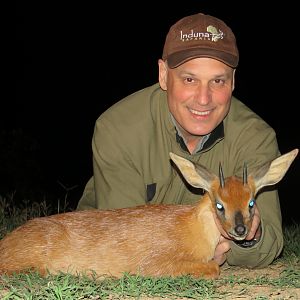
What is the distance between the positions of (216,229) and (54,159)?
1619cm

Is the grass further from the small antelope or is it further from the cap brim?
the cap brim

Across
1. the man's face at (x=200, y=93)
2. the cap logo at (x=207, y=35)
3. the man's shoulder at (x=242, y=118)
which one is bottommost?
the man's shoulder at (x=242, y=118)

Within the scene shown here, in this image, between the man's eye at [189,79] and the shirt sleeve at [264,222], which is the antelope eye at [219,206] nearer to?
Answer: the shirt sleeve at [264,222]

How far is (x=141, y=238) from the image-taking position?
18.0 feet

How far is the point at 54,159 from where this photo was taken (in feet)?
69.8

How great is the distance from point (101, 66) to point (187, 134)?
108 feet

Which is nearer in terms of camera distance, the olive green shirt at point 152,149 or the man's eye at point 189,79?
the man's eye at point 189,79

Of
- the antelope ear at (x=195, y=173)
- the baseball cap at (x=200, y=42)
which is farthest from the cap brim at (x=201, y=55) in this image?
the antelope ear at (x=195, y=173)

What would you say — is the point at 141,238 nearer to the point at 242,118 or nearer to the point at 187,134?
the point at 187,134

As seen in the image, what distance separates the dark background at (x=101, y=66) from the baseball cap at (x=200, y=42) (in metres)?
12.2

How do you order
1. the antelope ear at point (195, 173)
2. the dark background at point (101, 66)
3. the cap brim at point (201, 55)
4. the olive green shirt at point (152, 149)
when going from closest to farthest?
the antelope ear at point (195, 173) < the cap brim at point (201, 55) < the olive green shirt at point (152, 149) < the dark background at point (101, 66)

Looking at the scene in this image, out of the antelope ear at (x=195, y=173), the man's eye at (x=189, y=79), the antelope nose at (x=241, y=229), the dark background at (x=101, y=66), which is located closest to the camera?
the antelope nose at (x=241, y=229)

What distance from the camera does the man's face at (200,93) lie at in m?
5.74

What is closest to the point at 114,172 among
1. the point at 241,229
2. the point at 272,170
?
the point at 272,170
